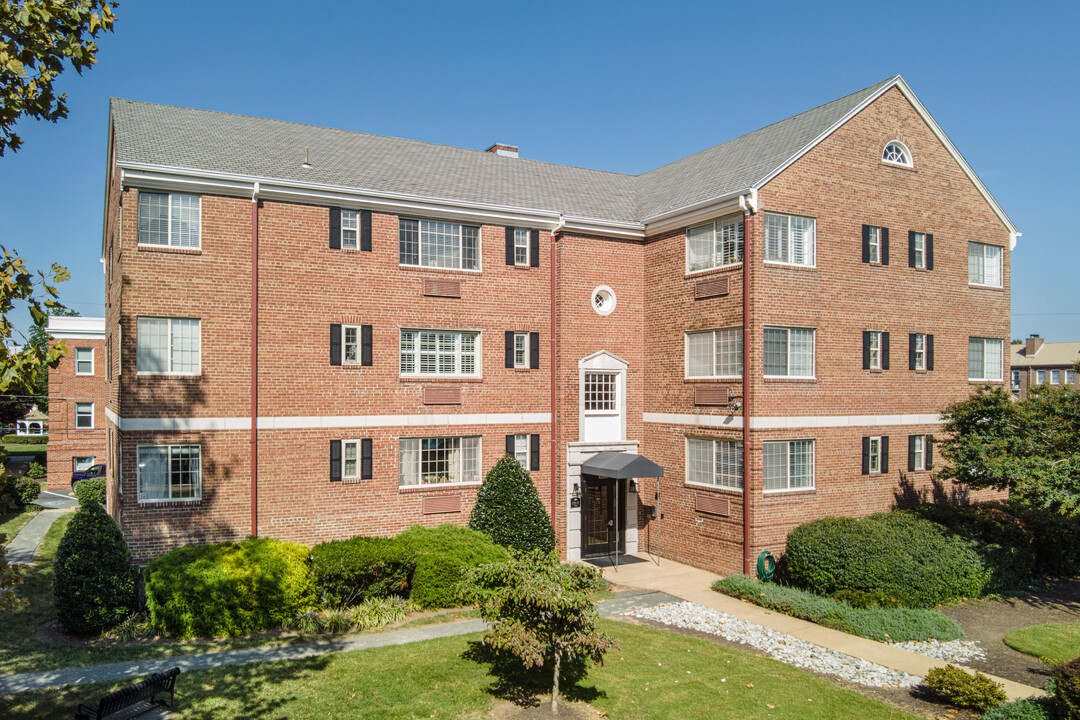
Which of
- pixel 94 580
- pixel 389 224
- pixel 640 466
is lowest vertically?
pixel 94 580

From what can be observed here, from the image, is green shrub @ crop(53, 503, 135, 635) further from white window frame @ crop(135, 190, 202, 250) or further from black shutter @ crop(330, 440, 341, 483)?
white window frame @ crop(135, 190, 202, 250)

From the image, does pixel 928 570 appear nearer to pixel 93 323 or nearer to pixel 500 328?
pixel 500 328

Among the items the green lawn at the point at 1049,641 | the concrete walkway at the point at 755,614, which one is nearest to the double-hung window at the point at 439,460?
the concrete walkway at the point at 755,614

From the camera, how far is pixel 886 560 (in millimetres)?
16766

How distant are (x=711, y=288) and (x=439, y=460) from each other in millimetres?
9342

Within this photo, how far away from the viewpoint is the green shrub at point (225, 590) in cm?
1335

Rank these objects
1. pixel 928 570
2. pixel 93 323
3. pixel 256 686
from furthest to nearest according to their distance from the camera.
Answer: pixel 93 323, pixel 928 570, pixel 256 686

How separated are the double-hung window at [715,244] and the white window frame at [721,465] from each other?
5073 millimetres

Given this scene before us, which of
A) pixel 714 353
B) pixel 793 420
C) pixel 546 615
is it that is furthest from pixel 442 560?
Answer: pixel 793 420

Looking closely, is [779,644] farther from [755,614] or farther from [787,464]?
[787,464]

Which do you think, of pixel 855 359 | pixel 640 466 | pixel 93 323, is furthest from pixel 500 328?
pixel 93 323

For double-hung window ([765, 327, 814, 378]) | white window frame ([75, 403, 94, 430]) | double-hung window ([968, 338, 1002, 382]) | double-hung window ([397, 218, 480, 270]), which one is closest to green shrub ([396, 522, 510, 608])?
double-hung window ([397, 218, 480, 270])

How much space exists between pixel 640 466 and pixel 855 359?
7.30 m

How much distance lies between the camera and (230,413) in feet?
56.3
